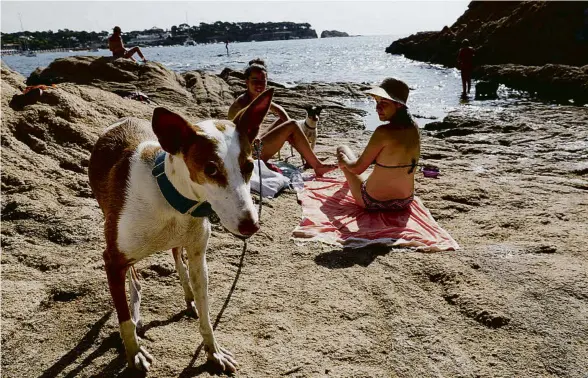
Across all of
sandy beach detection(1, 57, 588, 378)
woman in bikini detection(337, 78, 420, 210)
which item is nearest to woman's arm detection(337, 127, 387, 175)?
woman in bikini detection(337, 78, 420, 210)

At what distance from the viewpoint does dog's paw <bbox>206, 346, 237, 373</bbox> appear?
2.70 metres

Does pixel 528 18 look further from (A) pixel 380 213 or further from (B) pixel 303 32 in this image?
(B) pixel 303 32

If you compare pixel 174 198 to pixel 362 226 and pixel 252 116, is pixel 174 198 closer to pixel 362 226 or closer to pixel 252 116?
pixel 252 116

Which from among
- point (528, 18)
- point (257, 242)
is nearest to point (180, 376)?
point (257, 242)

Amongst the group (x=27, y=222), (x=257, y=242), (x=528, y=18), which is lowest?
(x=257, y=242)

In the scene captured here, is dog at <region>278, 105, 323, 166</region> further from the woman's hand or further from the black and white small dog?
the woman's hand

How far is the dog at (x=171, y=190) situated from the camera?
1979mm

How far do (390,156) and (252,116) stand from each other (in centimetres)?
303

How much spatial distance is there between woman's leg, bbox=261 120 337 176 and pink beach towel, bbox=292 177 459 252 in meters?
0.93

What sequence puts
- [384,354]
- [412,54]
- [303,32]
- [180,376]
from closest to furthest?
[180,376] < [384,354] < [412,54] < [303,32]

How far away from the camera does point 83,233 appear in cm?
420

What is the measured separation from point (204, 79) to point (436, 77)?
1935 centimetres

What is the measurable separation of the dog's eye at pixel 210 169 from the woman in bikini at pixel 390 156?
303 cm

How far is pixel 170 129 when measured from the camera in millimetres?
2041
